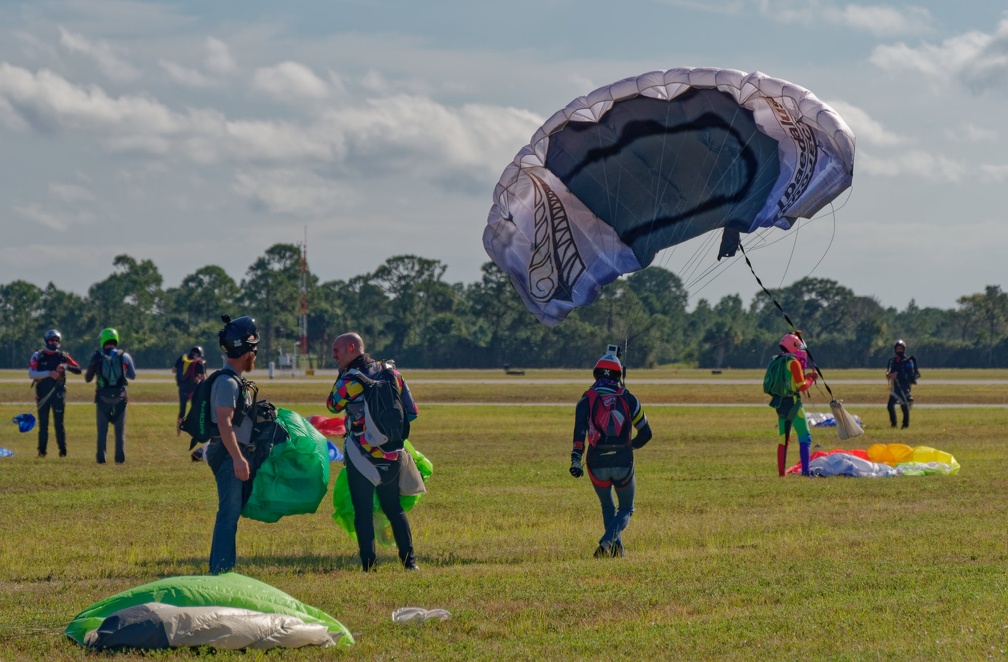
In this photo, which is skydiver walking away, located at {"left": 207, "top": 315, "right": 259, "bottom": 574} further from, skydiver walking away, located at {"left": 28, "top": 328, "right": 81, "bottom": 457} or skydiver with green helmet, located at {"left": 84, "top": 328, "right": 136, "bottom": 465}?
skydiver walking away, located at {"left": 28, "top": 328, "right": 81, "bottom": 457}

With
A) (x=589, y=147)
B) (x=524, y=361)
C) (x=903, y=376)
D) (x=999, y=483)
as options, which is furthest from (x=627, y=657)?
(x=524, y=361)

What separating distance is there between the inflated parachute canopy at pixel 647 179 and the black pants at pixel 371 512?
201 inches

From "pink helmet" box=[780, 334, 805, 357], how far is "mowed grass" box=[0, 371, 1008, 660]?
1733 mm

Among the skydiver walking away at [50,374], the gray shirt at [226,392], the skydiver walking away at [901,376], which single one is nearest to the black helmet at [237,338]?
the gray shirt at [226,392]

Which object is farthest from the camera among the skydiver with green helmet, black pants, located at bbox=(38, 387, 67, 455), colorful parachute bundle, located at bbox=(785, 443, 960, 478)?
black pants, located at bbox=(38, 387, 67, 455)

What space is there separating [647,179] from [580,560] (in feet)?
20.2

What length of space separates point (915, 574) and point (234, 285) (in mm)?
115954

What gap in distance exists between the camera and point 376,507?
414 inches

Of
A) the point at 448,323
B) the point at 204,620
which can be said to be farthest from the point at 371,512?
the point at 448,323

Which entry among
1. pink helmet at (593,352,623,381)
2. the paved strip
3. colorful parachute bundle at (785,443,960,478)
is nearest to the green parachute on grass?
pink helmet at (593,352,623,381)

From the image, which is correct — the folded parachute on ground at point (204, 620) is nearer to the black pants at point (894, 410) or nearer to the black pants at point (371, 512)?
the black pants at point (371, 512)

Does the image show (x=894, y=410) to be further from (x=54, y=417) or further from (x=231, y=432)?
(x=231, y=432)

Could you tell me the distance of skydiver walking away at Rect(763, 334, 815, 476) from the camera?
53.8 ft

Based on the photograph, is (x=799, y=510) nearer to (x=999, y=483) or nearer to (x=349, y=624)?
(x=999, y=483)
